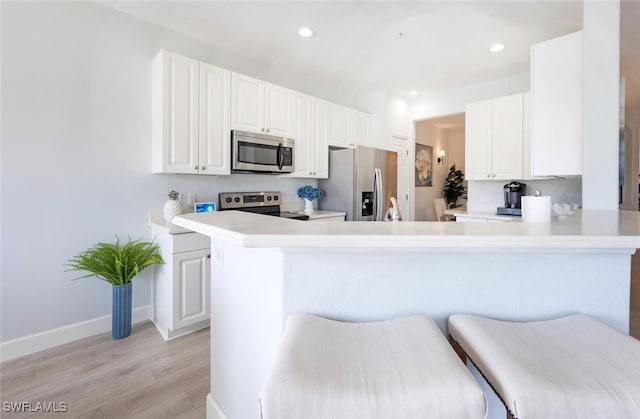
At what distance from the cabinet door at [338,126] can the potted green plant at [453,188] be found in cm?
340

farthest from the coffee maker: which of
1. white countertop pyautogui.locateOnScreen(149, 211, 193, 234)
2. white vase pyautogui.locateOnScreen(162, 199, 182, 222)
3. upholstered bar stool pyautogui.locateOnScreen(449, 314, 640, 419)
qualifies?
white vase pyautogui.locateOnScreen(162, 199, 182, 222)

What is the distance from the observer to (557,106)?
2182 millimetres

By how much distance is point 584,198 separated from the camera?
1790mm

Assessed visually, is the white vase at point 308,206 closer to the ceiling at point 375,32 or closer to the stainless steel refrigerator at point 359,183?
the stainless steel refrigerator at point 359,183

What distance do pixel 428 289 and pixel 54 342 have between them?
2.71 m

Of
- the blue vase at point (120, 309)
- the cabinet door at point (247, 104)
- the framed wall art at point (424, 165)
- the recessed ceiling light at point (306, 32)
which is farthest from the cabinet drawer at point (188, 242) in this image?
the framed wall art at point (424, 165)

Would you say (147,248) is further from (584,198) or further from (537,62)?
(537,62)

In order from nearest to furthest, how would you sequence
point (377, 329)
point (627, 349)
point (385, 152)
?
point (627, 349) < point (377, 329) < point (385, 152)

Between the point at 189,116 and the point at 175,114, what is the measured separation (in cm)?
11

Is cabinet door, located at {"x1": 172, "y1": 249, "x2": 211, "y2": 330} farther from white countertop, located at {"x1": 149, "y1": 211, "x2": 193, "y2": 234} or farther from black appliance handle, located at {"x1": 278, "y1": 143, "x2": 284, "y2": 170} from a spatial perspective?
black appliance handle, located at {"x1": 278, "y1": 143, "x2": 284, "y2": 170}

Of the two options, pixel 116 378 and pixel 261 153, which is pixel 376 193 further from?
pixel 116 378

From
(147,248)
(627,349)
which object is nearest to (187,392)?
(147,248)

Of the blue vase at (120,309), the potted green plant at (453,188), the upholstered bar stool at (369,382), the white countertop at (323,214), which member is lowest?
the blue vase at (120,309)

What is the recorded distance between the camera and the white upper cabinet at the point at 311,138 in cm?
344
